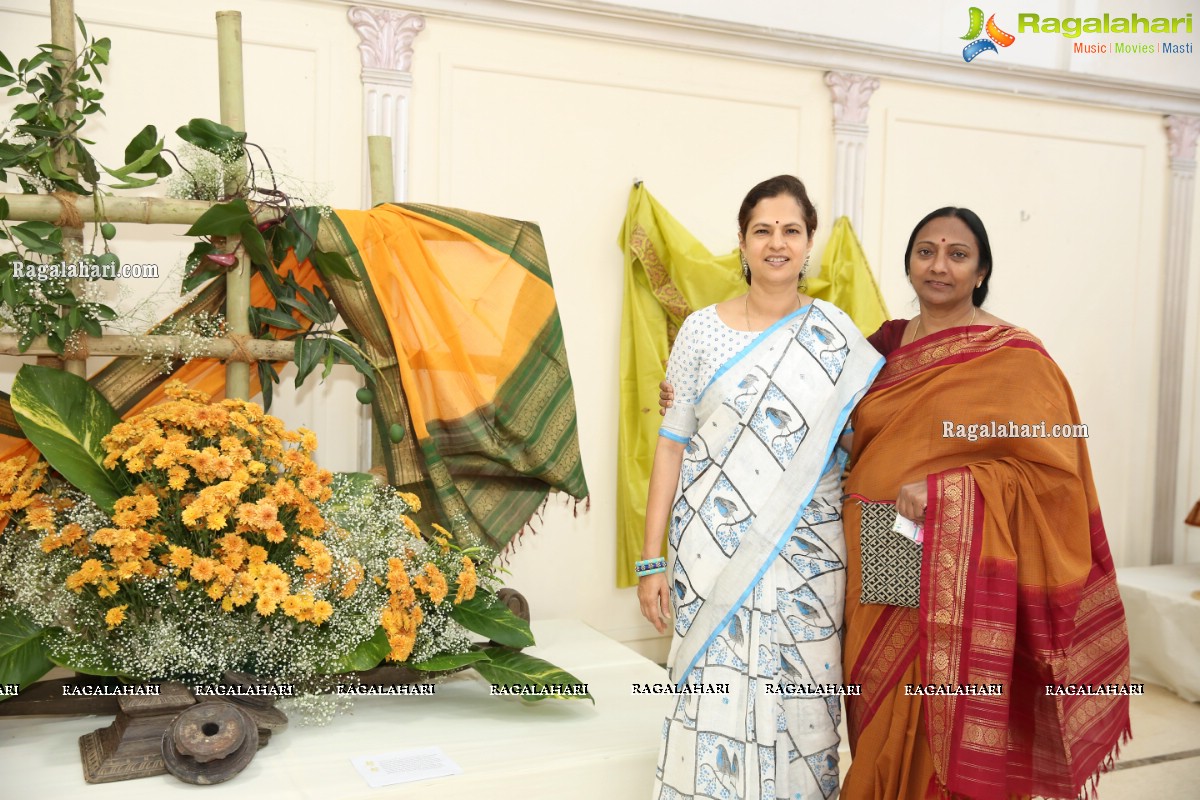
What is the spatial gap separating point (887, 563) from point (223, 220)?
1766 millimetres

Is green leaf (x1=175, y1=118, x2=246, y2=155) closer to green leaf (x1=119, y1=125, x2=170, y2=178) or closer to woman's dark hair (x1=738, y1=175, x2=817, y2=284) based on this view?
green leaf (x1=119, y1=125, x2=170, y2=178)

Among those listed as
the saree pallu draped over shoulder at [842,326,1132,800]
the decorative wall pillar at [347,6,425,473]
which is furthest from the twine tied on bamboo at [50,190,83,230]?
the saree pallu draped over shoulder at [842,326,1132,800]

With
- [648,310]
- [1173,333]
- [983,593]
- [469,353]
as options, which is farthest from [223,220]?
[1173,333]

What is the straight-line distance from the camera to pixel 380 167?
2986 mm

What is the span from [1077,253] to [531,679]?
Answer: 132 inches

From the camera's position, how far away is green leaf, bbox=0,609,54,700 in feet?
7.02

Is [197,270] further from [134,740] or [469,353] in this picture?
[134,740]

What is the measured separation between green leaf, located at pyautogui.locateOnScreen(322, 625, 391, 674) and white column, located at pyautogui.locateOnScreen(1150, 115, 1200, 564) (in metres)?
3.85

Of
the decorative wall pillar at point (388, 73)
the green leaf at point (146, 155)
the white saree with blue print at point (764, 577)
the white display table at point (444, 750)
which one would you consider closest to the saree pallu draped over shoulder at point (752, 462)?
the white saree with blue print at point (764, 577)

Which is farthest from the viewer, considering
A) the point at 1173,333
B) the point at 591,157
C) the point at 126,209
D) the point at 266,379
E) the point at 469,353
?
the point at 1173,333

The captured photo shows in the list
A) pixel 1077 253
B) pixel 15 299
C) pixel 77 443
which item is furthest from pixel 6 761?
pixel 1077 253

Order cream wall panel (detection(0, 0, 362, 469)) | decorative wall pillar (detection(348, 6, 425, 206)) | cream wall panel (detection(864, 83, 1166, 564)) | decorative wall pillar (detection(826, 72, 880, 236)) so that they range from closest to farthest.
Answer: cream wall panel (detection(0, 0, 362, 469)), decorative wall pillar (detection(348, 6, 425, 206)), decorative wall pillar (detection(826, 72, 880, 236)), cream wall panel (detection(864, 83, 1166, 564))

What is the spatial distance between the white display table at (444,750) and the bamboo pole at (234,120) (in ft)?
2.96

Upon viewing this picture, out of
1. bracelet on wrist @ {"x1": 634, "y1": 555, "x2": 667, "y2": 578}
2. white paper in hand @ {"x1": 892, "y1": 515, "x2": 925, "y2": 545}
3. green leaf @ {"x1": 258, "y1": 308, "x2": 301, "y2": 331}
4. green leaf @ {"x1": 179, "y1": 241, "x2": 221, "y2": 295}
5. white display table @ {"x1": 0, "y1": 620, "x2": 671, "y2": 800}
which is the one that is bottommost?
white display table @ {"x1": 0, "y1": 620, "x2": 671, "y2": 800}
